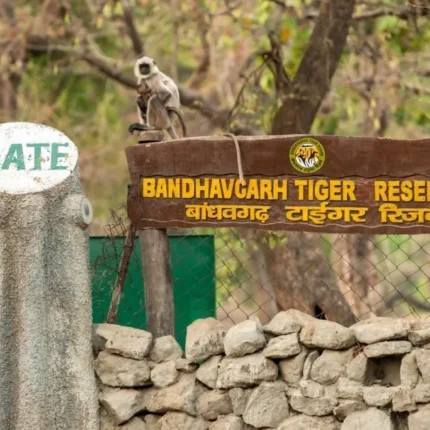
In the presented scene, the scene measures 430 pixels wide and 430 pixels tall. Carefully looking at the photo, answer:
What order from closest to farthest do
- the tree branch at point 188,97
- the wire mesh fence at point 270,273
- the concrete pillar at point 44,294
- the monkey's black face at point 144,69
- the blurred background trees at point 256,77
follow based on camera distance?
the concrete pillar at point 44,294
the wire mesh fence at point 270,273
the monkey's black face at point 144,69
the blurred background trees at point 256,77
the tree branch at point 188,97

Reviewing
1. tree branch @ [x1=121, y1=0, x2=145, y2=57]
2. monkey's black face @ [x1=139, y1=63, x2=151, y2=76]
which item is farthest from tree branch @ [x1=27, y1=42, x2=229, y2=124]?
monkey's black face @ [x1=139, y1=63, x2=151, y2=76]

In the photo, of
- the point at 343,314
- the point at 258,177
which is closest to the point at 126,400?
the point at 258,177

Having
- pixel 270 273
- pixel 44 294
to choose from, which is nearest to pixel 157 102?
pixel 270 273

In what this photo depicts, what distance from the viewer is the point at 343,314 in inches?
255

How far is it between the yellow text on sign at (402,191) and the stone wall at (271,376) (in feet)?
1.67

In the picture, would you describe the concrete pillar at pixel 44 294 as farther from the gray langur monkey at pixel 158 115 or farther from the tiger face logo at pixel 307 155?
the gray langur monkey at pixel 158 115

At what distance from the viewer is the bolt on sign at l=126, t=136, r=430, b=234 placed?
421 centimetres

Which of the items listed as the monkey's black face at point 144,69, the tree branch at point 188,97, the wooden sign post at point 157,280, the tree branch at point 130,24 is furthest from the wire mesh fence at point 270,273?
the tree branch at point 130,24

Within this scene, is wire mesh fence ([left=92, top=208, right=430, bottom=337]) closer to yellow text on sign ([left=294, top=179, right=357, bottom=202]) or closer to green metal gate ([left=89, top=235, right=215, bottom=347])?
green metal gate ([left=89, top=235, right=215, bottom=347])

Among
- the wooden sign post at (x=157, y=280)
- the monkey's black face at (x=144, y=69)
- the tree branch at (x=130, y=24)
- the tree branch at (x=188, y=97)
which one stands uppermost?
the tree branch at (x=130, y=24)

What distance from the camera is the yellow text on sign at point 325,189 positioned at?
168 inches

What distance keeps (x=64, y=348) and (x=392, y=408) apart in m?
1.38

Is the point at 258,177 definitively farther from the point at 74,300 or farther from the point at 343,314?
the point at 343,314

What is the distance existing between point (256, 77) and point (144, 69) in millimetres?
1091
